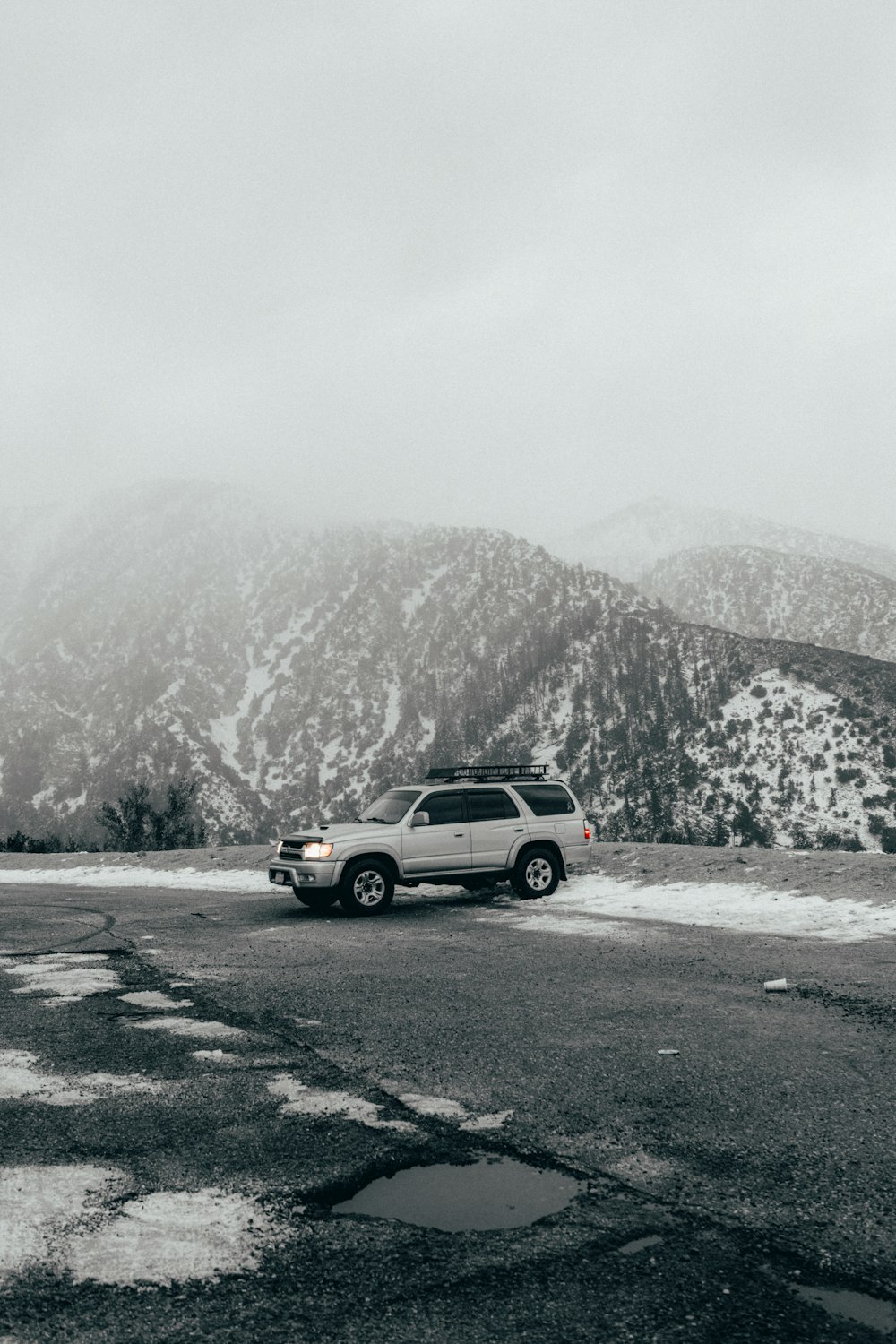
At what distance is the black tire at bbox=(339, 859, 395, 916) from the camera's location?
555 inches

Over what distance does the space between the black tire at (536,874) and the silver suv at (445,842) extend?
14 mm

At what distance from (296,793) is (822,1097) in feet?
548

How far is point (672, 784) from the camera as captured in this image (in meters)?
106

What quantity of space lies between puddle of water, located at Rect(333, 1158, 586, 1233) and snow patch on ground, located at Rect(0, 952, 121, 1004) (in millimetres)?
4699

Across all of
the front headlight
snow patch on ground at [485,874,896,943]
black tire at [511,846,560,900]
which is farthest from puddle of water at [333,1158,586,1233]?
black tire at [511,846,560,900]

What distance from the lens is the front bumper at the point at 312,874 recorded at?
1394cm

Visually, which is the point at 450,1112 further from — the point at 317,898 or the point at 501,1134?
the point at 317,898

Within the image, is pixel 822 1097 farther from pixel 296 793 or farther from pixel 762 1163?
pixel 296 793

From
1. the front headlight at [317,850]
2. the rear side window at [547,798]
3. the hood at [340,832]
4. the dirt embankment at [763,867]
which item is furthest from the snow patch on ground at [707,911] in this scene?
the front headlight at [317,850]

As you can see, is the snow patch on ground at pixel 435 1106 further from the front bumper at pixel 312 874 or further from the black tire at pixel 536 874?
the black tire at pixel 536 874

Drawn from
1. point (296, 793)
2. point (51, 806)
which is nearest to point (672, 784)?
point (296, 793)

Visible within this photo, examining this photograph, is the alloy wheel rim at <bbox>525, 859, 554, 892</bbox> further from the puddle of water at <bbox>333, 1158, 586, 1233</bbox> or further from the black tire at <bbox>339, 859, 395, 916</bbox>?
the puddle of water at <bbox>333, 1158, 586, 1233</bbox>

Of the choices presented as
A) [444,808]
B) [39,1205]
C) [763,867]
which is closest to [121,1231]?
[39,1205]

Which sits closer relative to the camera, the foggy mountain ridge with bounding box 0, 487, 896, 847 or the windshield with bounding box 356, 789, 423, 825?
the windshield with bounding box 356, 789, 423, 825
